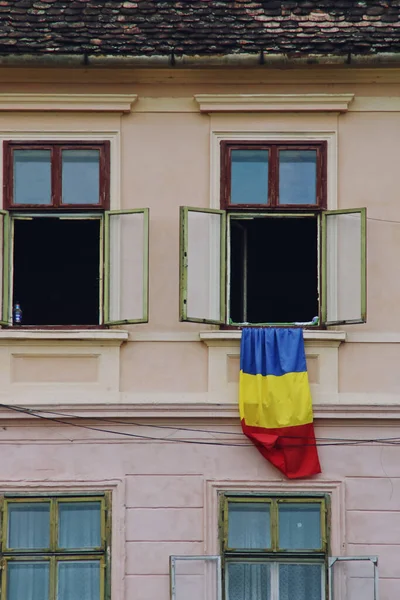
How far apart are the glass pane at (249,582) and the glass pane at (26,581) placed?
1663 millimetres

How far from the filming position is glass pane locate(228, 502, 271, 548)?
12.7m

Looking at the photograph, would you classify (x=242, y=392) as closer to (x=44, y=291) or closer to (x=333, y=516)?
(x=333, y=516)

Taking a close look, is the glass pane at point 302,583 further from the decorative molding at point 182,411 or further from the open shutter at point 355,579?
the decorative molding at point 182,411

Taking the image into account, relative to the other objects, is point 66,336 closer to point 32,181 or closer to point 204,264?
point 204,264

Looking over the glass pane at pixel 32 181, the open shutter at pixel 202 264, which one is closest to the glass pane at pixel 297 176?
the open shutter at pixel 202 264

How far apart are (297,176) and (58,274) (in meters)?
4.36

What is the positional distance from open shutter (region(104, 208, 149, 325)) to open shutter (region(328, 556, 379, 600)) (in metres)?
2.85

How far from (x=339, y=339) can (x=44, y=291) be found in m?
4.98

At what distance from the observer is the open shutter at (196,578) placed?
12.4m

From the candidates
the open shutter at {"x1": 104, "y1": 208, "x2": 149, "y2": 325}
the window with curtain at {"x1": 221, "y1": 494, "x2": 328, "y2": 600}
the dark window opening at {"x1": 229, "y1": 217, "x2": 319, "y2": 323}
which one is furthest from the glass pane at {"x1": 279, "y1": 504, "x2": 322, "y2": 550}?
the open shutter at {"x1": 104, "y1": 208, "x2": 149, "y2": 325}

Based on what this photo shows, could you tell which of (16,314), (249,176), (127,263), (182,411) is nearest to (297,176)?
(249,176)

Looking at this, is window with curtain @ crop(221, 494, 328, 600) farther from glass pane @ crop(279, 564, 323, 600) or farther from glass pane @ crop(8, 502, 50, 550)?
glass pane @ crop(8, 502, 50, 550)

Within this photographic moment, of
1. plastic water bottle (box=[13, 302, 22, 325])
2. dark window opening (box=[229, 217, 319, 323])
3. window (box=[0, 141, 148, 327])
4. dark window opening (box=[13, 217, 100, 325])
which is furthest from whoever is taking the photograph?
dark window opening (box=[13, 217, 100, 325])

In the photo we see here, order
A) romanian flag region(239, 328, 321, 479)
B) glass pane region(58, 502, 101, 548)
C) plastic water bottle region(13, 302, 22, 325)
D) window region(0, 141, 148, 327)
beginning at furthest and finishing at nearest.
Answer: plastic water bottle region(13, 302, 22, 325), window region(0, 141, 148, 327), glass pane region(58, 502, 101, 548), romanian flag region(239, 328, 321, 479)
